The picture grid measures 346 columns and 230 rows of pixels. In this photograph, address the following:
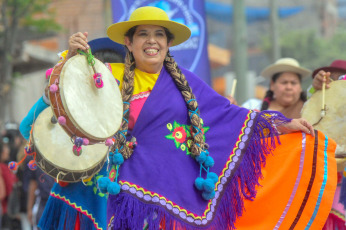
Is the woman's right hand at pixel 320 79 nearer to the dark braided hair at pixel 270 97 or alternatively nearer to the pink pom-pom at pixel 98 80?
the dark braided hair at pixel 270 97

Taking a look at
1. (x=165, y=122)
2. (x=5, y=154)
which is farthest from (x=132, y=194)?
(x=5, y=154)

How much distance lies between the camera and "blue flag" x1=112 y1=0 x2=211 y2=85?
7.47 meters

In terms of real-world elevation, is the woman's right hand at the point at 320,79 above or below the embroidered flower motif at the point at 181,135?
above

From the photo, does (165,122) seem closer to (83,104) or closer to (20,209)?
(83,104)

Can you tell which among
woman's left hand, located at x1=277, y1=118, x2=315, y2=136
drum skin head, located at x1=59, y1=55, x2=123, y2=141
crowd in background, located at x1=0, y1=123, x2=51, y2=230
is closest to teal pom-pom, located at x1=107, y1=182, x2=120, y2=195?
drum skin head, located at x1=59, y1=55, x2=123, y2=141

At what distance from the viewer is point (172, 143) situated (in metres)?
4.32

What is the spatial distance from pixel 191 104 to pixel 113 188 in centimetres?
80

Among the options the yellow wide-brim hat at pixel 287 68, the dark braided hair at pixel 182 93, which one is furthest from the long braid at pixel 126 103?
the yellow wide-brim hat at pixel 287 68

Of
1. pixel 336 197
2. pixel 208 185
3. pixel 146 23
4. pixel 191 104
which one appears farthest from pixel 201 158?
pixel 336 197

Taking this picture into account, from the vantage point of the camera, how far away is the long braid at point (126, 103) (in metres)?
4.21

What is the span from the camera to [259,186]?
15.5 feet

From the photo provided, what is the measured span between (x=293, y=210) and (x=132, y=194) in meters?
1.26

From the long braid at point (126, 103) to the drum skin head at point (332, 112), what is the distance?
5.66ft

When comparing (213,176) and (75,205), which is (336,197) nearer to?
(213,176)
